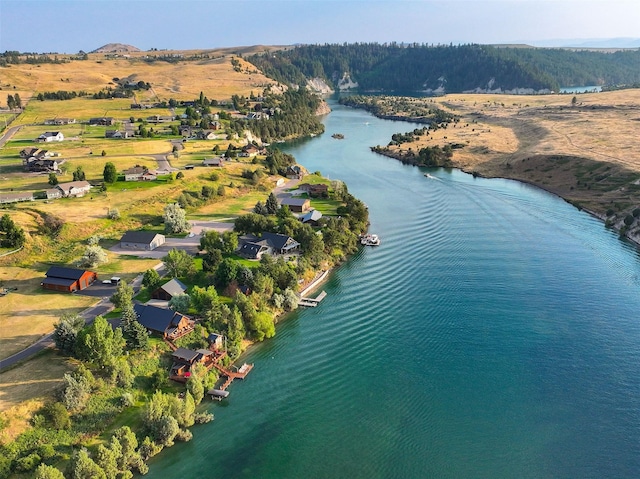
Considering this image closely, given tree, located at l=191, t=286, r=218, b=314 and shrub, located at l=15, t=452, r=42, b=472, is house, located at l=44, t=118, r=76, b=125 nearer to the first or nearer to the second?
tree, located at l=191, t=286, r=218, b=314

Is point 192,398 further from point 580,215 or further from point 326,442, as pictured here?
point 580,215

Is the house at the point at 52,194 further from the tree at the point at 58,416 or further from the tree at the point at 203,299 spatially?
the tree at the point at 58,416

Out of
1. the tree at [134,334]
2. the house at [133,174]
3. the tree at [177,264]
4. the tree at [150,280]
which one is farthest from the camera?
the house at [133,174]

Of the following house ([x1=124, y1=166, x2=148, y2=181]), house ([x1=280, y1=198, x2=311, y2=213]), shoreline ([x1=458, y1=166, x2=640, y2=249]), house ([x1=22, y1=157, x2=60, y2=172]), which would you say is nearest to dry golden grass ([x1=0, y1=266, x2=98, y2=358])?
house ([x1=124, y1=166, x2=148, y2=181])

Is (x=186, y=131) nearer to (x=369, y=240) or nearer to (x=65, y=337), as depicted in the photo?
(x=369, y=240)

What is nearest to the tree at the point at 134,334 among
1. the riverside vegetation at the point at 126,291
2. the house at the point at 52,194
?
the riverside vegetation at the point at 126,291

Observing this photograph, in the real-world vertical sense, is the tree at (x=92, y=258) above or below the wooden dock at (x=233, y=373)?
above
